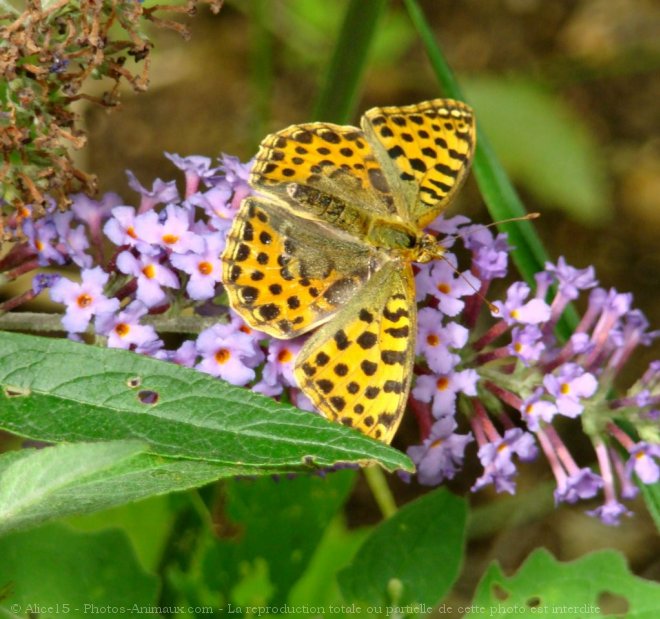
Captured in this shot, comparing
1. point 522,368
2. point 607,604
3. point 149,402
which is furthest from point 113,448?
point 607,604

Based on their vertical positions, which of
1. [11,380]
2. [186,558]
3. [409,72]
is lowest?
[186,558]

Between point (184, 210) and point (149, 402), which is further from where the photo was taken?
point (184, 210)

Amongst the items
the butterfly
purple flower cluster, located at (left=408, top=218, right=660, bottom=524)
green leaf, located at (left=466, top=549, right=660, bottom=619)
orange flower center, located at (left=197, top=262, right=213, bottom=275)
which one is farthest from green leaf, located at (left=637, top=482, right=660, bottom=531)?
orange flower center, located at (left=197, top=262, right=213, bottom=275)

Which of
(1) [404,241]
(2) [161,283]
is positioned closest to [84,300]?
(2) [161,283]

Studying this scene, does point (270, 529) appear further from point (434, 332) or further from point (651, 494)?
point (651, 494)

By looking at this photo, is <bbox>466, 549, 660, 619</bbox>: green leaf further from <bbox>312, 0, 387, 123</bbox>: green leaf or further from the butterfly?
<bbox>312, 0, 387, 123</bbox>: green leaf

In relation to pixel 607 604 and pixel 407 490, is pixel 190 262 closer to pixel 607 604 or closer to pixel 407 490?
pixel 407 490
